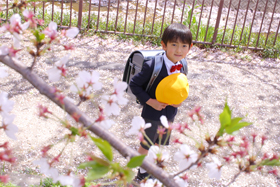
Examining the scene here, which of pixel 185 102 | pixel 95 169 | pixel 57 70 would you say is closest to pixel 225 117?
pixel 95 169

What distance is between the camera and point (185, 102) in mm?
3941

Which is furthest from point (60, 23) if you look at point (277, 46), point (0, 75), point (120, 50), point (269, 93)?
point (0, 75)

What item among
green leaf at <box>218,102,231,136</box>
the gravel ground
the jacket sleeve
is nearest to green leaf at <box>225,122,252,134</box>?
green leaf at <box>218,102,231,136</box>

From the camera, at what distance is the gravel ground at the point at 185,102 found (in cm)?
272

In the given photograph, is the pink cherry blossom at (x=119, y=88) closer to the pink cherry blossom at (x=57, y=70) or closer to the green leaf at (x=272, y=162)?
the pink cherry blossom at (x=57, y=70)

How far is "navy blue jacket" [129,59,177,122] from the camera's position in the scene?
2.08 metres

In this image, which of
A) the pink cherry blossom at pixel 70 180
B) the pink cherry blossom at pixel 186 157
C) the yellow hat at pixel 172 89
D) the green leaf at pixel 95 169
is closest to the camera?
the green leaf at pixel 95 169

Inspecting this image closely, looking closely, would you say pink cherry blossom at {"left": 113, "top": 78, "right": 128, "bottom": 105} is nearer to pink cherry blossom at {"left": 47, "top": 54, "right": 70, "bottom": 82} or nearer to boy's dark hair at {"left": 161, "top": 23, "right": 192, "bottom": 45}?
pink cherry blossom at {"left": 47, "top": 54, "right": 70, "bottom": 82}

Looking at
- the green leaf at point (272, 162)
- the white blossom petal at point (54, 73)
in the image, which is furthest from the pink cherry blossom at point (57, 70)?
the green leaf at point (272, 162)

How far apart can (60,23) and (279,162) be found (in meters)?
5.73

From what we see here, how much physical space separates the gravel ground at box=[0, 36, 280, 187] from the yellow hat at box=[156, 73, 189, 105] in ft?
1.44

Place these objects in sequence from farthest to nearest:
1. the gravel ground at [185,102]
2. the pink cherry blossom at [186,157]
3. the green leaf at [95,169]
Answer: the gravel ground at [185,102]
the pink cherry blossom at [186,157]
the green leaf at [95,169]

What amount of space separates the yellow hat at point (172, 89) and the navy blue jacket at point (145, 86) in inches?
A: 3.9

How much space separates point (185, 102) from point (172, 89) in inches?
79.1
